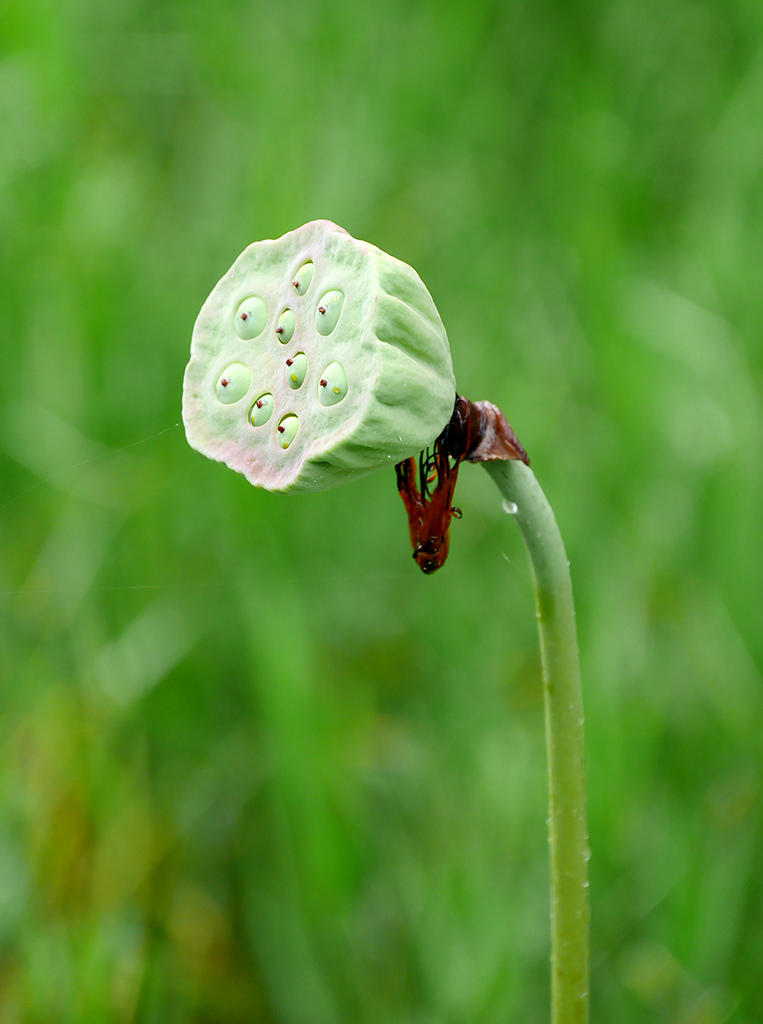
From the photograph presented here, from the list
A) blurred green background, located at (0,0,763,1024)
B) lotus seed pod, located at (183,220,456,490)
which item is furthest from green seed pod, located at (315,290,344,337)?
blurred green background, located at (0,0,763,1024)

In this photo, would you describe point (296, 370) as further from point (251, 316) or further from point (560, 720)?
point (560, 720)

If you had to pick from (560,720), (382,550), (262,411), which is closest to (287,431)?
(262,411)

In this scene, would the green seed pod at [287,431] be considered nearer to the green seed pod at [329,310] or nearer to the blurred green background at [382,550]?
the green seed pod at [329,310]

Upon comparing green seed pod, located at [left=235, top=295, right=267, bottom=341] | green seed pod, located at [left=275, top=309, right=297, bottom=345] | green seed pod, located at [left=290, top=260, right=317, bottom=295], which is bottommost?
green seed pod, located at [left=235, top=295, right=267, bottom=341]

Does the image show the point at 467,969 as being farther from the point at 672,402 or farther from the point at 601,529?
the point at 672,402

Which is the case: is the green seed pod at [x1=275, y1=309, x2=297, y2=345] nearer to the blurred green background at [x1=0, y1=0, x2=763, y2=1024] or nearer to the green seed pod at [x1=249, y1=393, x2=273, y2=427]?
the green seed pod at [x1=249, y1=393, x2=273, y2=427]
